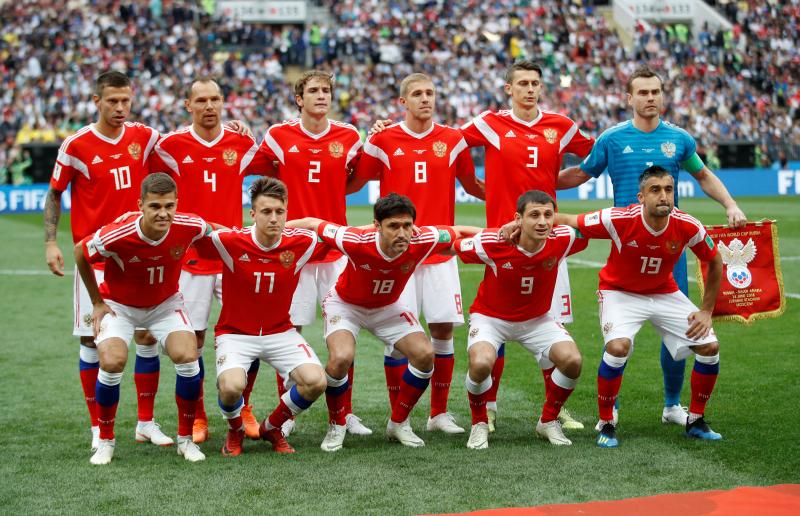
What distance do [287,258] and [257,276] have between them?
0.69 feet

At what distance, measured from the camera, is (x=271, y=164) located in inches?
272

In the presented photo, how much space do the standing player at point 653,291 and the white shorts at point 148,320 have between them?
7.98 feet

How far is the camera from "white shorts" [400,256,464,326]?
657 cm

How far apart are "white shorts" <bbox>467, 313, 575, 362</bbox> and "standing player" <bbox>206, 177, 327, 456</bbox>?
1021mm

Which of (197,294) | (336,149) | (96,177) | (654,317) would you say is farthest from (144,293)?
(654,317)

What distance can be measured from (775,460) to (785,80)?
103 ft

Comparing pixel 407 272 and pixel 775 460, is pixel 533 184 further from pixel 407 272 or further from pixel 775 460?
pixel 775 460

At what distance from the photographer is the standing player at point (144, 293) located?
5.83 metres

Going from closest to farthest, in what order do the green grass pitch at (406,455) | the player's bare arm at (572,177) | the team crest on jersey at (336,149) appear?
1. the green grass pitch at (406,455)
2. the team crest on jersey at (336,149)
3. the player's bare arm at (572,177)

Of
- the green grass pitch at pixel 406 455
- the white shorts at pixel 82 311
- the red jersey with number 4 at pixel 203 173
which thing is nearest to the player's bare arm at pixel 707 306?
the green grass pitch at pixel 406 455

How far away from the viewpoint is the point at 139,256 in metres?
5.95

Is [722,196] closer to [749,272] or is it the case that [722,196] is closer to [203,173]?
[749,272]

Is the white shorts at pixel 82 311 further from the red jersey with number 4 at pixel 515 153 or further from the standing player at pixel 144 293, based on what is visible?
the red jersey with number 4 at pixel 515 153

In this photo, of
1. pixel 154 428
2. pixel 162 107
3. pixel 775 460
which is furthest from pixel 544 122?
pixel 162 107
